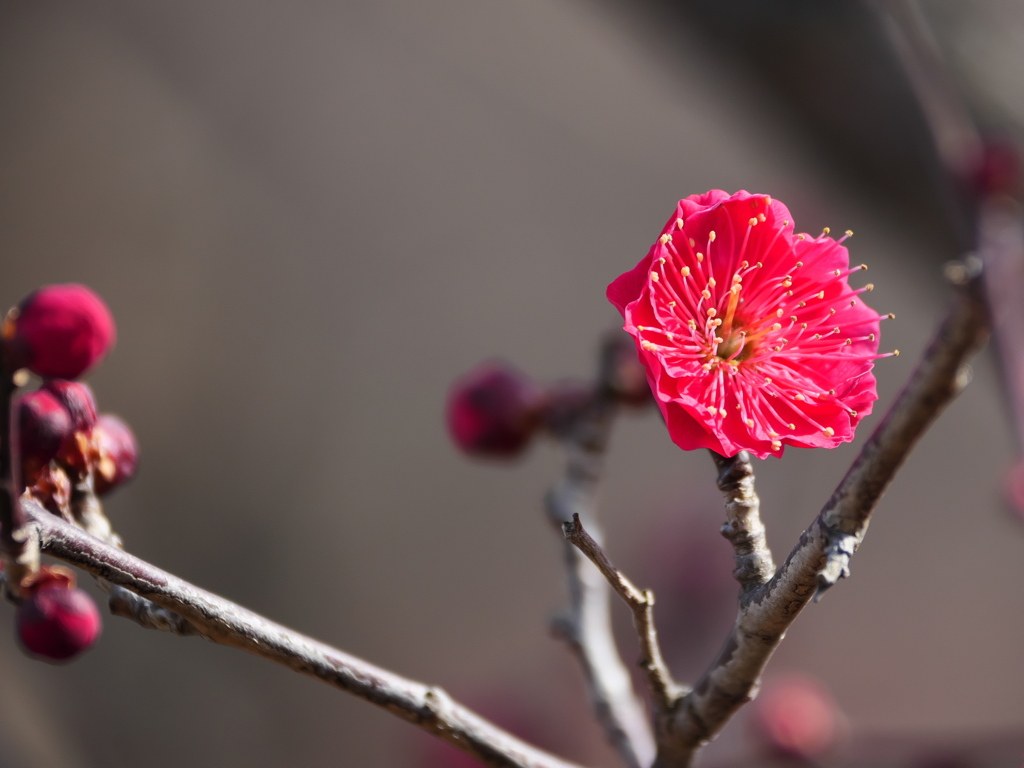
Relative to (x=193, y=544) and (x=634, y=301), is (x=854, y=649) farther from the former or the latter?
(x=634, y=301)

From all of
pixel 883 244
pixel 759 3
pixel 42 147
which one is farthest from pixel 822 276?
pixel 42 147

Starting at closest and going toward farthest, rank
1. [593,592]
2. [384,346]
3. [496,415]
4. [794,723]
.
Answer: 1. [593,592]
2. [496,415]
3. [794,723]
4. [384,346]

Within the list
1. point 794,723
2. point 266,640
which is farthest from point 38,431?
point 794,723

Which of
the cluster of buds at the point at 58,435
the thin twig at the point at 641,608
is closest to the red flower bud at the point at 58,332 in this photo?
the cluster of buds at the point at 58,435

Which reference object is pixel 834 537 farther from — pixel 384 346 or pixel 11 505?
pixel 384 346

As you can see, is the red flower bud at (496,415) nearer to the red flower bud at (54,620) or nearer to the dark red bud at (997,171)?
the red flower bud at (54,620)

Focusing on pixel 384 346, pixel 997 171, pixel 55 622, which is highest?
pixel 997 171
